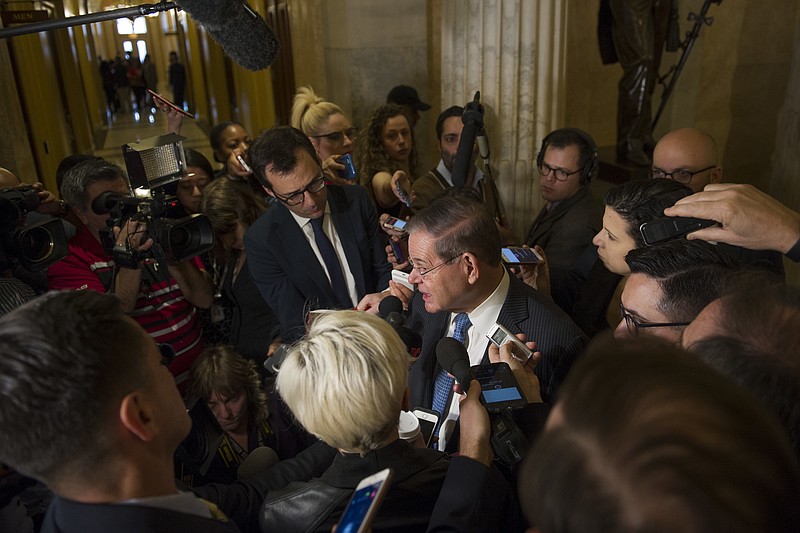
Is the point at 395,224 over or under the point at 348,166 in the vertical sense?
under

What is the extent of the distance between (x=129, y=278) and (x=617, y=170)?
4214mm

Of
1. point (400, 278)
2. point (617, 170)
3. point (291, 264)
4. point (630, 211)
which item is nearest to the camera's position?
point (630, 211)

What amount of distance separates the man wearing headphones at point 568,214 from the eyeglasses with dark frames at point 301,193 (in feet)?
A: 3.86

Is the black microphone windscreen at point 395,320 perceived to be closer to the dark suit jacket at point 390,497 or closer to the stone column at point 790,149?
the dark suit jacket at point 390,497

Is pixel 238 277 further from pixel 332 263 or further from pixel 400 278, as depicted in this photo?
pixel 400 278

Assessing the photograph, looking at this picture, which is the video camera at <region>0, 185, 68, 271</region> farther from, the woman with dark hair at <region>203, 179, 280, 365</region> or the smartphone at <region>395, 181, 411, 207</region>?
the smartphone at <region>395, 181, 411, 207</region>

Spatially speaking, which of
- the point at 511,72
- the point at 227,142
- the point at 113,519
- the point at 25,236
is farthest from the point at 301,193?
the point at 511,72

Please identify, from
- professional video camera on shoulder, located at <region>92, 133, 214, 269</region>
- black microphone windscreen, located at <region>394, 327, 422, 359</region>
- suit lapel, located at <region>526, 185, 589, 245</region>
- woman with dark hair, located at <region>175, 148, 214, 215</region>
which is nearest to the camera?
black microphone windscreen, located at <region>394, 327, 422, 359</region>

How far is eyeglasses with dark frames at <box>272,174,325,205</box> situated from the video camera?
864 mm

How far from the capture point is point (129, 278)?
238 cm

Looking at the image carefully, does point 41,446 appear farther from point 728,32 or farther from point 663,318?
point 728,32

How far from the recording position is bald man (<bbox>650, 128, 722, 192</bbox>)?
265 centimetres

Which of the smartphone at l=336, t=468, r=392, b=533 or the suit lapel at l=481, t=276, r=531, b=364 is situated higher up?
the smartphone at l=336, t=468, r=392, b=533

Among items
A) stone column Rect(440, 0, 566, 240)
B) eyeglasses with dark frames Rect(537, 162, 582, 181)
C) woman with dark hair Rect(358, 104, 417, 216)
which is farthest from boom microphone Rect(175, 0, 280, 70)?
stone column Rect(440, 0, 566, 240)
